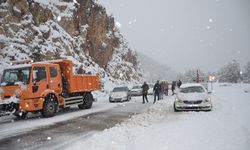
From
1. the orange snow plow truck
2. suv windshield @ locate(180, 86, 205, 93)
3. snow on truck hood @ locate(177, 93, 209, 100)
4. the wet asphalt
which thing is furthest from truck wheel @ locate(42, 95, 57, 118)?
suv windshield @ locate(180, 86, 205, 93)

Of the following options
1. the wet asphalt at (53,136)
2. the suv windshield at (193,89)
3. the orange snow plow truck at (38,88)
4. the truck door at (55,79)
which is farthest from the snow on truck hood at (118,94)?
the wet asphalt at (53,136)

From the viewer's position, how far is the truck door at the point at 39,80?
1516 cm

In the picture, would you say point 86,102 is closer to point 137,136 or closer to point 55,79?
point 55,79

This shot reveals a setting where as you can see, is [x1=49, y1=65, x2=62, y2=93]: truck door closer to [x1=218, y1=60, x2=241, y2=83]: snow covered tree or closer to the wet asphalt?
the wet asphalt

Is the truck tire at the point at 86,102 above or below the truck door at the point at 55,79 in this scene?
below

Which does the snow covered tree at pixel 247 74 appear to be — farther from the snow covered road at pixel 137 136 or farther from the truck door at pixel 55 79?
the snow covered road at pixel 137 136

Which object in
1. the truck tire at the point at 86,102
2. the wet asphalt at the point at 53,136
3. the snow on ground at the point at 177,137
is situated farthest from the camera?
the truck tire at the point at 86,102

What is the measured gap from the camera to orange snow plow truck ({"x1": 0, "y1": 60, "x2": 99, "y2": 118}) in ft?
48.2

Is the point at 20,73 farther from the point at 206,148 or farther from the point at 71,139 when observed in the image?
the point at 206,148

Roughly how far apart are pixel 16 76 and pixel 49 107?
234 cm

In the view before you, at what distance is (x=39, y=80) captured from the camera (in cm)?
1545

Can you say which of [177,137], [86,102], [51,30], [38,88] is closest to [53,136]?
[177,137]

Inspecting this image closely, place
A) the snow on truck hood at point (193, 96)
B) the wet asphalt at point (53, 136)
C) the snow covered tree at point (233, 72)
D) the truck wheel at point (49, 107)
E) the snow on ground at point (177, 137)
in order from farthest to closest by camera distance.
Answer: the snow covered tree at point (233, 72), the snow on truck hood at point (193, 96), the truck wheel at point (49, 107), the wet asphalt at point (53, 136), the snow on ground at point (177, 137)

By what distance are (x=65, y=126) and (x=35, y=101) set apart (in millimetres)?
3242
